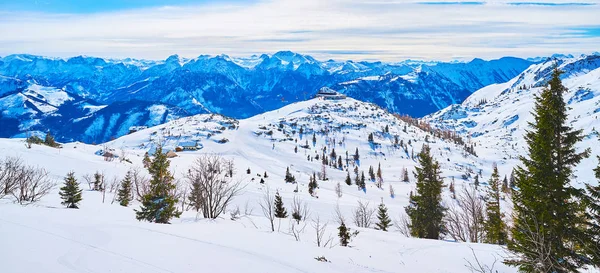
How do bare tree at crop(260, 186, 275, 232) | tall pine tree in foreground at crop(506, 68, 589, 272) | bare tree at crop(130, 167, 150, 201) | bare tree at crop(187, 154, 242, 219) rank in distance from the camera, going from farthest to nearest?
bare tree at crop(130, 167, 150, 201) < bare tree at crop(187, 154, 242, 219) < bare tree at crop(260, 186, 275, 232) < tall pine tree in foreground at crop(506, 68, 589, 272)

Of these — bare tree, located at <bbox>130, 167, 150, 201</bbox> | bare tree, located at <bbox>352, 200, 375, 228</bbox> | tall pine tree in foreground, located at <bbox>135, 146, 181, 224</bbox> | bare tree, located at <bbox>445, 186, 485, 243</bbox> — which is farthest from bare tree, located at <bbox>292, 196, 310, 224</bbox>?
bare tree, located at <bbox>130, 167, 150, 201</bbox>

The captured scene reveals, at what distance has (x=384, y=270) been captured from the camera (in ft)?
62.7

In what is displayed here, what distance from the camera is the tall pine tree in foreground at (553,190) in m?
18.7

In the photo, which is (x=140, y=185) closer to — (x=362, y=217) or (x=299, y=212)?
(x=299, y=212)

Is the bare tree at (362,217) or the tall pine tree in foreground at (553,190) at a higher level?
the tall pine tree in foreground at (553,190)

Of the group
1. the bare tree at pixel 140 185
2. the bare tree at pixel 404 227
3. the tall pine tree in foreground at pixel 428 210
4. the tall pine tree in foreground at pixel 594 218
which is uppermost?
the tall pine tree in foreground at pixel 594 218

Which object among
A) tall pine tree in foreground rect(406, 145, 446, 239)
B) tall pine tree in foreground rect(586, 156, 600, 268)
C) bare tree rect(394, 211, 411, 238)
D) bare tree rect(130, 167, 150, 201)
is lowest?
bare tree rect(394, 211, 411, 238)

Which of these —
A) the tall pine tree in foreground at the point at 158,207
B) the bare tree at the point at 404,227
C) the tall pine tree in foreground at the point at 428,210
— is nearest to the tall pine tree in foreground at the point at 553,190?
the tall pine tree in foreground at the point at 428,210

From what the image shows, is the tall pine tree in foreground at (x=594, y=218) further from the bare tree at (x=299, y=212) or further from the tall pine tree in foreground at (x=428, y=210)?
the tall pine tree in foreground at (x=428, y=210)

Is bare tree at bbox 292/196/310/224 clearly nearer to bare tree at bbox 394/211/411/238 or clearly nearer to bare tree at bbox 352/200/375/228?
bare tree at bbox 352/200/375/228

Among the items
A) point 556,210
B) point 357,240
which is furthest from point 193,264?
point 556,210

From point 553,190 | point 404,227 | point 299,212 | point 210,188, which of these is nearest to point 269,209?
point 210,188

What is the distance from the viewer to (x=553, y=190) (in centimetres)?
1952

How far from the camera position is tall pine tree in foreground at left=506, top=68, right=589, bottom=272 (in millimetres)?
18734
